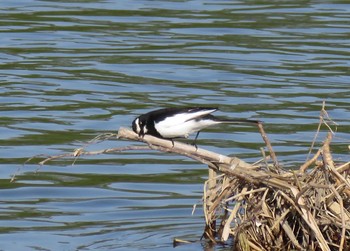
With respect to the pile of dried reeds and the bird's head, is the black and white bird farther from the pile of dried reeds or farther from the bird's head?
the pile of dried reeds

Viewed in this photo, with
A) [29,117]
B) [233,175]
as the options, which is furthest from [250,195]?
[29,117]

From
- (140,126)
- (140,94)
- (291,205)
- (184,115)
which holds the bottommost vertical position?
(140,94)

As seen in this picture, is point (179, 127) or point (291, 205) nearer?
point (291, 205)

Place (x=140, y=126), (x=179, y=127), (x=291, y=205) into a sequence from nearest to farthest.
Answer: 1. (x=291, y=205)
2. (x=179, y=127)
3. (x=140, y=126)

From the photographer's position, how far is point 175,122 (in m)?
10.4

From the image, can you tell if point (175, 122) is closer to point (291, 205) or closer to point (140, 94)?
point (291, 205)

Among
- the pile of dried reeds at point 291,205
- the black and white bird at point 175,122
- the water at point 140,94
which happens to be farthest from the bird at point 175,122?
the water at point 140,94

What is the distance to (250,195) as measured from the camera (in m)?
10.4

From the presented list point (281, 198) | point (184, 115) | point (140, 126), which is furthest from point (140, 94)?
point (281, 198)

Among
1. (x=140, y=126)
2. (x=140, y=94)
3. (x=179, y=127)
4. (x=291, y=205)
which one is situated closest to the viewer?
(x=291, y=205)

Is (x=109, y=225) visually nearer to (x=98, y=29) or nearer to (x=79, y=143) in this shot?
(x=79, y=143)

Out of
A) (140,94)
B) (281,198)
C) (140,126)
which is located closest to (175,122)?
(140,126)

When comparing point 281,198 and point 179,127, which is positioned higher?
point 179,127

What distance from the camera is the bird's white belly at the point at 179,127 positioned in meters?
10.4
